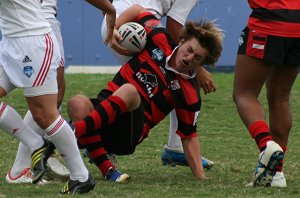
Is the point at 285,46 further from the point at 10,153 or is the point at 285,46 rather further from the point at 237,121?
the point at 237,121

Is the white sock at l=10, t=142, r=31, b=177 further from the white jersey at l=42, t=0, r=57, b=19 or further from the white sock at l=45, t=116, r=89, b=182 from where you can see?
the white jersey at l=42, t=0, r=57, b=19

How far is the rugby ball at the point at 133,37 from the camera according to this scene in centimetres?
653

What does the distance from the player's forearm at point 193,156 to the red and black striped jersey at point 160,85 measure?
6cm

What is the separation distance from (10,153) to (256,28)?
2567 mm

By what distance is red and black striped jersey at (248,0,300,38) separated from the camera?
5.97m

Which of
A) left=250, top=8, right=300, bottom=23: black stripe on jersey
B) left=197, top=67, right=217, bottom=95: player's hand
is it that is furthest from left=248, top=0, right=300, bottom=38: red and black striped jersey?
left=197, top=67, right=217, bottom=95: player's hand

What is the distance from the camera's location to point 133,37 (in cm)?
654

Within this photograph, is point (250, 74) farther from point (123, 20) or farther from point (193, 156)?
point (123, 20)

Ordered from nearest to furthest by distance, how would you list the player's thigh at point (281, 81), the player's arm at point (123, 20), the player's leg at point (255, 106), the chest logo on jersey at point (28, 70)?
1. the chest logo on jersey at point (28, 70)
2. the player's leg at point (255, 106)
3. the player's thigh at point (281, 81)
4. the player's arm at point (123, 20)

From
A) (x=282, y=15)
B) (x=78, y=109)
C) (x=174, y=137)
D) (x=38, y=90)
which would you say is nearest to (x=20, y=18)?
(x=38, y=90)

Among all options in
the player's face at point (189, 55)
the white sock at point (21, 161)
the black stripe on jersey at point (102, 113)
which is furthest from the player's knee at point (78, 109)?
the player's face at point (189, 55)

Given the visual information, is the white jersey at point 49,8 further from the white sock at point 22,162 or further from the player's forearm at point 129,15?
the white sock at point 22,162

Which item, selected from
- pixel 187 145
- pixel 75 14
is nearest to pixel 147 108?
pixel 187 145

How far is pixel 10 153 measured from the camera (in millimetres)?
7621
